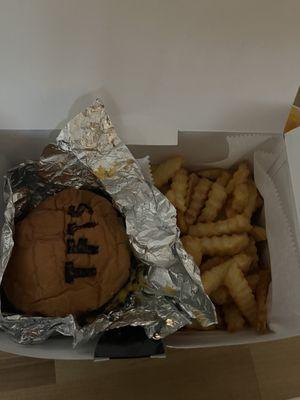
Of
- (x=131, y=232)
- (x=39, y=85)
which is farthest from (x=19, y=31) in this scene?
(x=131, y=232)

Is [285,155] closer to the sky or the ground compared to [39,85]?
closer to the ground

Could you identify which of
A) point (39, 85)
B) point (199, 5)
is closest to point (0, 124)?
point (39, 85)

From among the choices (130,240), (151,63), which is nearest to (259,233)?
(130,240)

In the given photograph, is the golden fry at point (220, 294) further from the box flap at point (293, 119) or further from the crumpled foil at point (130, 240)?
the box flap at point (293, 119)

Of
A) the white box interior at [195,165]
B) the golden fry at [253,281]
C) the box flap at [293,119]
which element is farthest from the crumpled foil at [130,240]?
the box flap at [293,119]

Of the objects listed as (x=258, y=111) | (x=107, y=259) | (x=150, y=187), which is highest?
(x=258, y=111)

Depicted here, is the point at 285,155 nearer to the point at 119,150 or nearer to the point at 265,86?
the point at 265,86

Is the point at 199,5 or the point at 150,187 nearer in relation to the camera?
the point at 199,5
